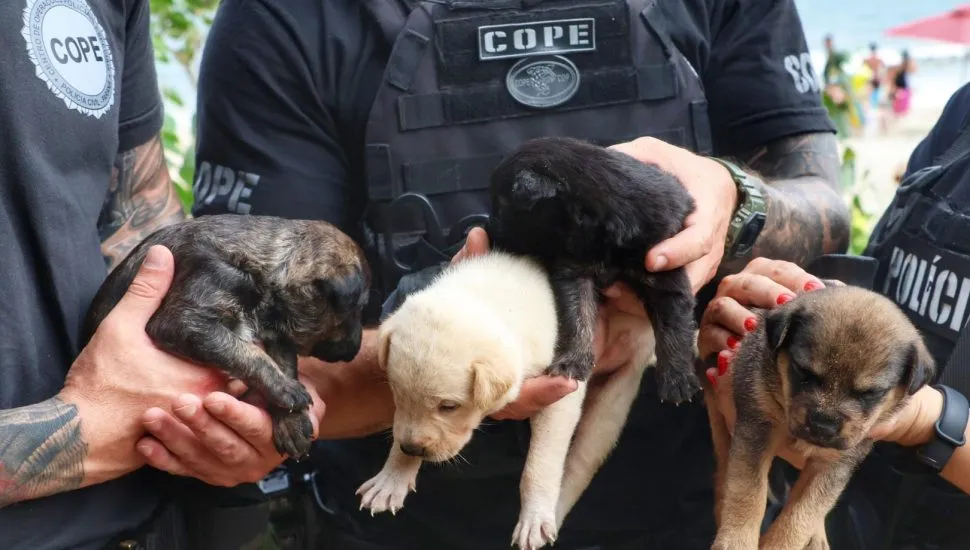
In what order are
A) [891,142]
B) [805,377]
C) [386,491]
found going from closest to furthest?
[805,377]
[386,491]
[891,142]

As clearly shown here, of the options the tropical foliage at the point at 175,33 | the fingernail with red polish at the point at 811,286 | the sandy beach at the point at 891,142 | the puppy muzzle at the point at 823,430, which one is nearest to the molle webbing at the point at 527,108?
the fingernail with red polish at the point at 811,286

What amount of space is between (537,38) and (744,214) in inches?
41.5

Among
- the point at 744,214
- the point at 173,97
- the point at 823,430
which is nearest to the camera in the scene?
the point at 823,430

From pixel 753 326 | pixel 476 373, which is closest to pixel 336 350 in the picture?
pixel 476 373

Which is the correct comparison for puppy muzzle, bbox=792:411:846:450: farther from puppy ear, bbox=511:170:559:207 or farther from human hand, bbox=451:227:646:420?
puppy ear, bbox=511:170:559:207

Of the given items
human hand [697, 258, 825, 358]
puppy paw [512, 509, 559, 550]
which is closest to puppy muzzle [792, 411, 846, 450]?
human hand [697, 258, 825, 358]

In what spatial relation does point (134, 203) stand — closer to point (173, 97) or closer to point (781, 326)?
point (781, 326)

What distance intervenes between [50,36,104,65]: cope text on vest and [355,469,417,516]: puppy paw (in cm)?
161

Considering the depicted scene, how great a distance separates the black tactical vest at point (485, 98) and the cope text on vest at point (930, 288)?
2.94 ft

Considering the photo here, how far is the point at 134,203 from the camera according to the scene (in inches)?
149

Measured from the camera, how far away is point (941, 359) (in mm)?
3551

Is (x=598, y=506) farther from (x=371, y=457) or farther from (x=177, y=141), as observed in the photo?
(x=177, y=141)

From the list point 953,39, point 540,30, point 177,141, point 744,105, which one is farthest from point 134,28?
point 953,39

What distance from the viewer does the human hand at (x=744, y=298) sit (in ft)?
11.5
